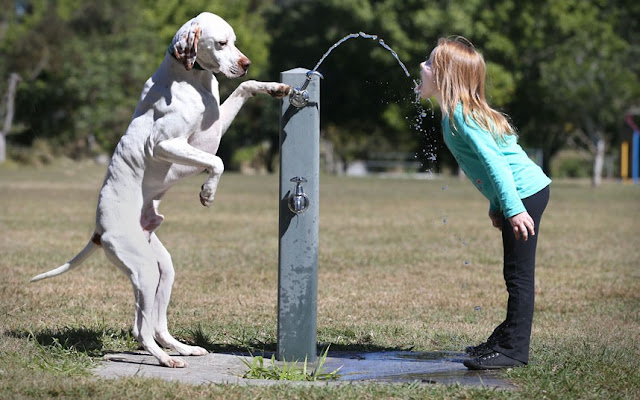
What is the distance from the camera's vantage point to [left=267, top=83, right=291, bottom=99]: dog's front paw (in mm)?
5516

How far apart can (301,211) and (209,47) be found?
1088 mm

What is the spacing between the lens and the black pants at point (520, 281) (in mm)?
5570

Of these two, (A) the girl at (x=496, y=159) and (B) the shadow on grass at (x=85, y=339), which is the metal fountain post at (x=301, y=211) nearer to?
(A) the girl at (x=496, y=159)

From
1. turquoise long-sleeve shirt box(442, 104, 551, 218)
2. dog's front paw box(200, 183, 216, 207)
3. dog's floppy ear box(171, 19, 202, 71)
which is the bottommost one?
dog's front paw box(200, 183, 216, 207)

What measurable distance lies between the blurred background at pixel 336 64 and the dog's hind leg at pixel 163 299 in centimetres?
3044

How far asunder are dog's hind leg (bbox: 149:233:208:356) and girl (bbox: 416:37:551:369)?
5.83ft

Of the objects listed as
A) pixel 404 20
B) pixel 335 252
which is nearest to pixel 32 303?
pixel 335 252

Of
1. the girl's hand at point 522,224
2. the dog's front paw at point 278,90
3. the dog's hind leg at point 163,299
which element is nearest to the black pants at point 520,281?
the girl's hand at point 522,224

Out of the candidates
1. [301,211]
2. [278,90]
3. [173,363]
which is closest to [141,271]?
[173,363]

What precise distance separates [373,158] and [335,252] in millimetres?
49453

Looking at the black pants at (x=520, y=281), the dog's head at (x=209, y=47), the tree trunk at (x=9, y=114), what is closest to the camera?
the dog's head at (x=209, y=47)

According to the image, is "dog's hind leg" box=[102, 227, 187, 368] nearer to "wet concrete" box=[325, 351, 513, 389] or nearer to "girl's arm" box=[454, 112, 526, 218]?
"wet concrete" box=[325, 351, 513, 389]

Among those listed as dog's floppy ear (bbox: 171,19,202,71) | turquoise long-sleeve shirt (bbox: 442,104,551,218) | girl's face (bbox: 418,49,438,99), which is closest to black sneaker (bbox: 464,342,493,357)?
turquoise long-sleeve shirt (bbox: 442,104,551,218)

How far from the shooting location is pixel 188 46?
17.4 ft
